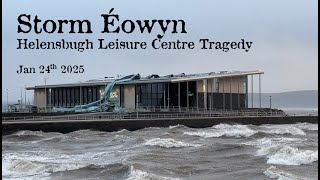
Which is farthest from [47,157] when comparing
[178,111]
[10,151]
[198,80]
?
[198,80]

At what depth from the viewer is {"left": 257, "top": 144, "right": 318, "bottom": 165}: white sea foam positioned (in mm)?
22719

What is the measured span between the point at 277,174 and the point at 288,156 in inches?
215

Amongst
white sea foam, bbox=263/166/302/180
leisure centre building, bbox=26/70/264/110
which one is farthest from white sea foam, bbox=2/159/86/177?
leisure centre building, bbox=26/70/264/110

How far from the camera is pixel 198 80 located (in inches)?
2566

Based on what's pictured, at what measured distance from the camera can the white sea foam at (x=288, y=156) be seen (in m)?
22.7

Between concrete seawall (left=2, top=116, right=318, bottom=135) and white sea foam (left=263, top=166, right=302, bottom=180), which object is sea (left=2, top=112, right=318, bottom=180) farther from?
concrete seawall (left=2, top=116, right=318, bottom=135)

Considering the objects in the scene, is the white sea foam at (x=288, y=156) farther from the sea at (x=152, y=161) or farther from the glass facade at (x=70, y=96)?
the glass facade at (x=70, y=96)

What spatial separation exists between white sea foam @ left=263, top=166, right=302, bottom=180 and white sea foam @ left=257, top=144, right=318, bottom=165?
10.0 ft

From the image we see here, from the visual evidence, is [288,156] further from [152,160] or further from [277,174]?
[152,160]

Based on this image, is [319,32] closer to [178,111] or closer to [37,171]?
[37,171]

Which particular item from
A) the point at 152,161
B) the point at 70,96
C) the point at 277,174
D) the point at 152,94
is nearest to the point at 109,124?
the point at 152,94

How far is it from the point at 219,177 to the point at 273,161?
4.95 meters

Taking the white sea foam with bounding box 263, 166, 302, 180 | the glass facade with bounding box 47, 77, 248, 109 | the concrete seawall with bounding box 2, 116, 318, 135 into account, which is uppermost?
the glass facade with bounding box 47, 77, 248, 109

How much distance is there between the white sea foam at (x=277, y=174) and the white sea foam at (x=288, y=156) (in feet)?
10.0
